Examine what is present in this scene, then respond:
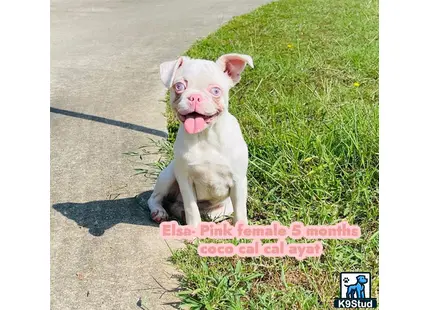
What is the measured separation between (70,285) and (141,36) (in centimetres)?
199

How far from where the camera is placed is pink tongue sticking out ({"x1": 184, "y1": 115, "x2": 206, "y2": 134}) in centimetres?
147

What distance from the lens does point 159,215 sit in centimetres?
180

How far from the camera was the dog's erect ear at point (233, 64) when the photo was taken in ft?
4.95

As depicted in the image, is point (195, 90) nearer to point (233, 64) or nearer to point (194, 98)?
point (194, 98)

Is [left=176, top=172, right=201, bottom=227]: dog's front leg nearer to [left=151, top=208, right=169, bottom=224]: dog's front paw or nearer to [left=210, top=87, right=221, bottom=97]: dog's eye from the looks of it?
[left=151, top=208, right=169, bottom=224]: dog's front paw

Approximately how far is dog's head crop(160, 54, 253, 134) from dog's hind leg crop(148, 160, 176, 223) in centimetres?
34

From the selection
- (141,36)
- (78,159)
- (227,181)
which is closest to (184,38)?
(141,36)

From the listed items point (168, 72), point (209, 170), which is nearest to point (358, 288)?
point (209, 170)

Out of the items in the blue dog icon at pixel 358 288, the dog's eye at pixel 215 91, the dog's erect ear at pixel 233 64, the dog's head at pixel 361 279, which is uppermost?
the dog's erect ear at pixel 233 64

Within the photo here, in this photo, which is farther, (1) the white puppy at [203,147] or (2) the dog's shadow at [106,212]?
Result: (2) the dog's shadow at [106,212]

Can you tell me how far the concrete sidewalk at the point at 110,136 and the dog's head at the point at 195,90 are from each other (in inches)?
17.8

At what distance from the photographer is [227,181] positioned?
165 cm
